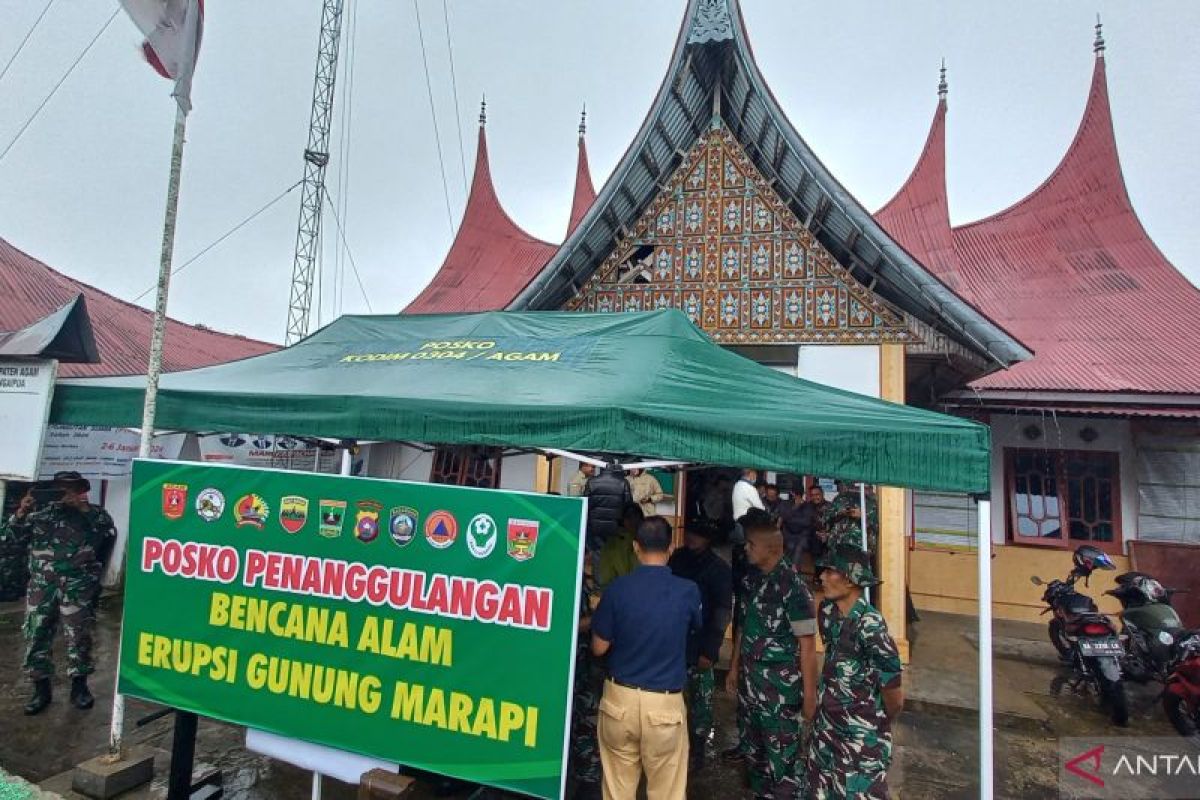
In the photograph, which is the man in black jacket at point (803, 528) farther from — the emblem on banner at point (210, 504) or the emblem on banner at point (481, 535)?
the emblem on banner at point (210, 504)

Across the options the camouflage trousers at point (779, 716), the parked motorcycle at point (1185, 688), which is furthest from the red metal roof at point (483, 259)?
the parked motorcycle at point (1185, 688)

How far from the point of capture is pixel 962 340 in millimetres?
5797

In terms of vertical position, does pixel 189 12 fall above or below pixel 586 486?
above

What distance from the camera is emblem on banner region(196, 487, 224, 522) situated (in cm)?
315

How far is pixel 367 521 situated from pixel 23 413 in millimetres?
2947

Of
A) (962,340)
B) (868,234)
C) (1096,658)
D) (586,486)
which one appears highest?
(868,234)

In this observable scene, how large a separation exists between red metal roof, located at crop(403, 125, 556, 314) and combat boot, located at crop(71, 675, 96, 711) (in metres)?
7.29

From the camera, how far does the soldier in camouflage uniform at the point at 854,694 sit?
8.79ft

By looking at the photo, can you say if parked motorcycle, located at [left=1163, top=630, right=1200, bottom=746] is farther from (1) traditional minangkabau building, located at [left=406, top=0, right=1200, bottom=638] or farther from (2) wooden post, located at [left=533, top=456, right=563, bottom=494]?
(2) wooden post, located at [left=533, top=456, right=563, bottom=494]

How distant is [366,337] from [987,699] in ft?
15.1

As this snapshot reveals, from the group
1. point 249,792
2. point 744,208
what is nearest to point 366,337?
point 249,792

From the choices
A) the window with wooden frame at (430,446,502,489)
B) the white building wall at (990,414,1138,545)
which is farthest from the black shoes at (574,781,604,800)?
the white building wall at (990,414,1138,545)

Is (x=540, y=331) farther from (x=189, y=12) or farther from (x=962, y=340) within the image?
(x=962, y=340)

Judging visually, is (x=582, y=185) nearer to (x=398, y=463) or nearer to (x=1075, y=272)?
(x=398, y=463)
